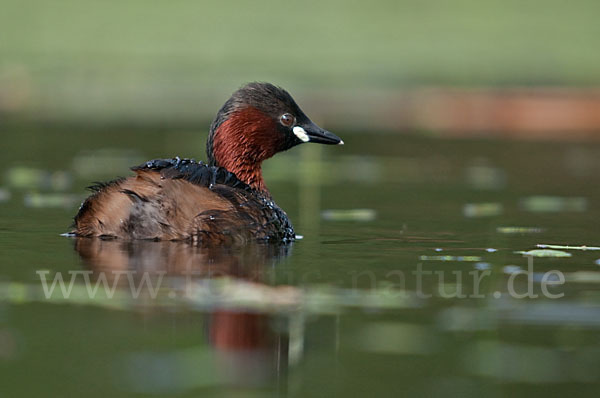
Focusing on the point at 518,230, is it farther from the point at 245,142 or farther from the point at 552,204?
the point at 245,142

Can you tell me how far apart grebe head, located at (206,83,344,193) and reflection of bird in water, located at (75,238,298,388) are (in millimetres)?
1213

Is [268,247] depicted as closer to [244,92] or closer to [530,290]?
[244,92]

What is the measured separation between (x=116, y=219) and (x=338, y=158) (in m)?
7.72

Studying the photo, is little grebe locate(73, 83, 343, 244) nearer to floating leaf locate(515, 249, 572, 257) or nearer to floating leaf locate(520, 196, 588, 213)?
floating leaf locate(515, 249, 572, 257)

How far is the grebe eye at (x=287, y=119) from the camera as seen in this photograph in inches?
399

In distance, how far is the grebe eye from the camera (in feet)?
33.2

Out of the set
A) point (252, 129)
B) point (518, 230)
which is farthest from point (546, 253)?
point (252, 129)

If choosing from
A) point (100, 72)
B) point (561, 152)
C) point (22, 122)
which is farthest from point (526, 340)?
point (100, 72)

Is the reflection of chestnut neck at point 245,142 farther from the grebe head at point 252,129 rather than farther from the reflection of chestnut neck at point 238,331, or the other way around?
the reflection of chestnut neck at point 238,331

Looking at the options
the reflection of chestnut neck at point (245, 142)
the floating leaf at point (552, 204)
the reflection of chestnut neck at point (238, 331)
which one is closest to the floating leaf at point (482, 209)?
the floating leaf at point (552, 204)

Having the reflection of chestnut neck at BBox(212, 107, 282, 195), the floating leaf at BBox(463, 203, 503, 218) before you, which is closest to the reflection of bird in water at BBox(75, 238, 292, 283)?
the reflection of chestnut neck at BBox(212, 107, 282, 195)

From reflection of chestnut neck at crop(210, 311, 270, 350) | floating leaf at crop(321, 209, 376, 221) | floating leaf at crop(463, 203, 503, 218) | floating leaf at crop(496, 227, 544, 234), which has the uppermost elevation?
floating leaf at crop(463, 203, 503, 218)

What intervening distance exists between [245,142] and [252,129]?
116 millimetres

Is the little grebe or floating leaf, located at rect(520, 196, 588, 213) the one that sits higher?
floating leaf, located at rect(520, 196, 588, 213)
